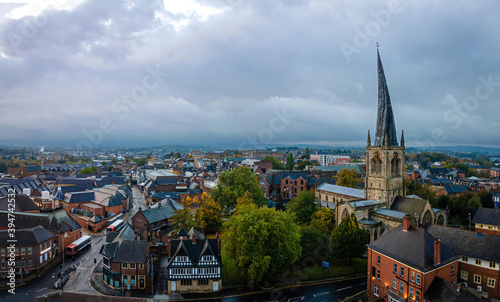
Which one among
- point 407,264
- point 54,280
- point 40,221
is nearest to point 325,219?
point 407,264

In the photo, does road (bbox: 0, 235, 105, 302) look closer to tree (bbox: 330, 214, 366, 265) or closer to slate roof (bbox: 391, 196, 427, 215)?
tree (bbox: 330, 214, 366, 265)

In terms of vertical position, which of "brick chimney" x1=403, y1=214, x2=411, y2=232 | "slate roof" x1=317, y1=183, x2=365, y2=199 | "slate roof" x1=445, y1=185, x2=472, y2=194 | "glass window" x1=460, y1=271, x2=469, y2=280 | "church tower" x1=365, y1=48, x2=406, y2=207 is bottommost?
"glass window" x1=460, y1=271, x2=469, y2=280

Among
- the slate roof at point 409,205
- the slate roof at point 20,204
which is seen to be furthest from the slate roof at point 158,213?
the slate roof at point 409,205

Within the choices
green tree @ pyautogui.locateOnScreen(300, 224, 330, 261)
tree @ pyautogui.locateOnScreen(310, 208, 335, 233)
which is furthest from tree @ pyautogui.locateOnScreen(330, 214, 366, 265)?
tree @ pyautogui.locateOnScreen(310, 208, 335, 233)

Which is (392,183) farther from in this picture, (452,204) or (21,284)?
(21,284)

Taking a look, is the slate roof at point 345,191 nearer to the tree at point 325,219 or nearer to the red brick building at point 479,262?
the tree at point 325,219
